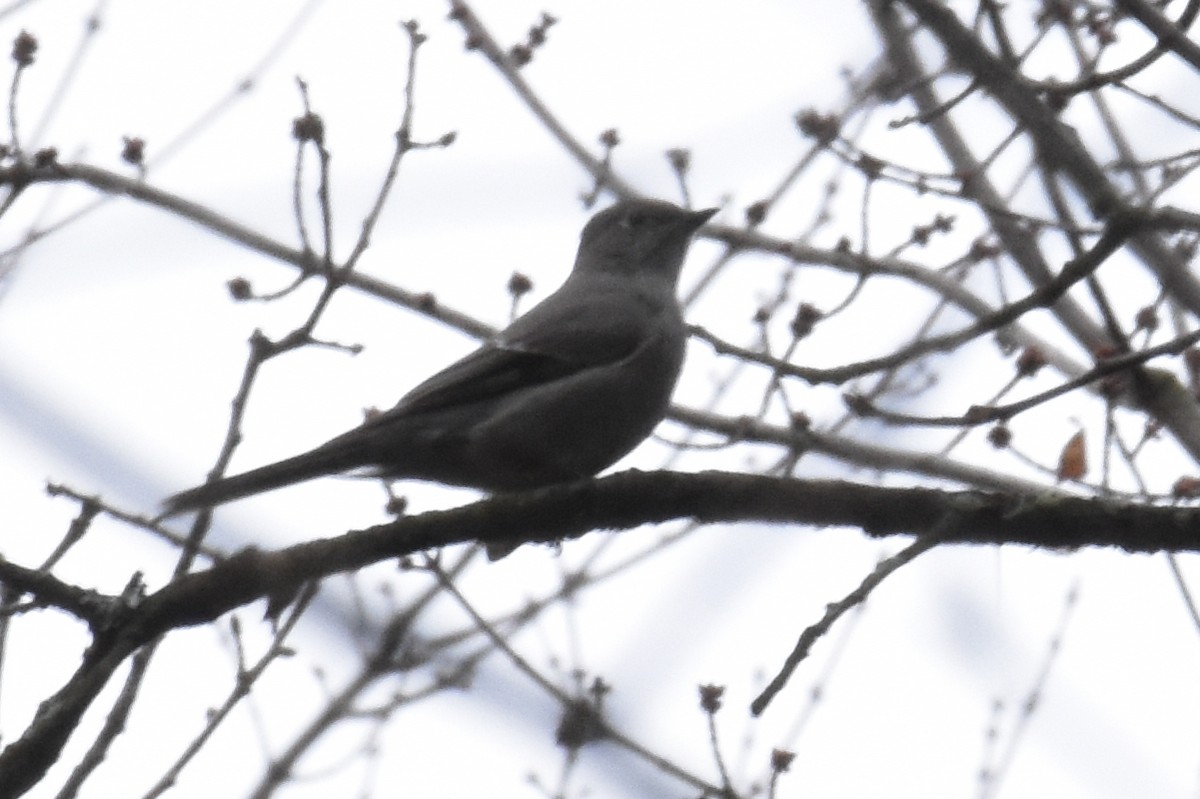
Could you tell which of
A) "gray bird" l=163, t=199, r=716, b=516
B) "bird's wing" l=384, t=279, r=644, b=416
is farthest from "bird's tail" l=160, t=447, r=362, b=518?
"bird's wing" l=384, t=279, r=644, b=416

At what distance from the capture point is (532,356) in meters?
6.70

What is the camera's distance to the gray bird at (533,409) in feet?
20.0

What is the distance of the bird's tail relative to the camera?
508cm

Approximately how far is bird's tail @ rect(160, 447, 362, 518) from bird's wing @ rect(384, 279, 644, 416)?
0.38 metres

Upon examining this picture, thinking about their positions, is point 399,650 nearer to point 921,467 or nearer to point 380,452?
point 380,452

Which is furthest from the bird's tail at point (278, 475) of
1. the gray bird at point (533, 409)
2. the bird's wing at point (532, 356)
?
the bird's wing at point (532, 356)

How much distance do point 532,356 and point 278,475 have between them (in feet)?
4.81

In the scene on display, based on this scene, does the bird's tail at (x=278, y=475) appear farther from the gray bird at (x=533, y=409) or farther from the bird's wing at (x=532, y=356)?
the bird's wing at (x=532, y=356)

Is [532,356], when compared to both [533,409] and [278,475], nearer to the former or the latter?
[533,409]

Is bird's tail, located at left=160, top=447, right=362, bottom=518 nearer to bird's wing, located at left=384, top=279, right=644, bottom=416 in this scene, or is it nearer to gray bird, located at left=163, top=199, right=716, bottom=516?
gray bird, located at left=163, top=199, right=716, bottom=516

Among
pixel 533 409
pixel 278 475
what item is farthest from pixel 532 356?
pixel 278 475

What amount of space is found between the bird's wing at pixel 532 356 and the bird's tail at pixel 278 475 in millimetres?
383

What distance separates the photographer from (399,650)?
21.2 ft

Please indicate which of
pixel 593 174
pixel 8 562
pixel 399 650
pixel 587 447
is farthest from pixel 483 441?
pixel 8 562
